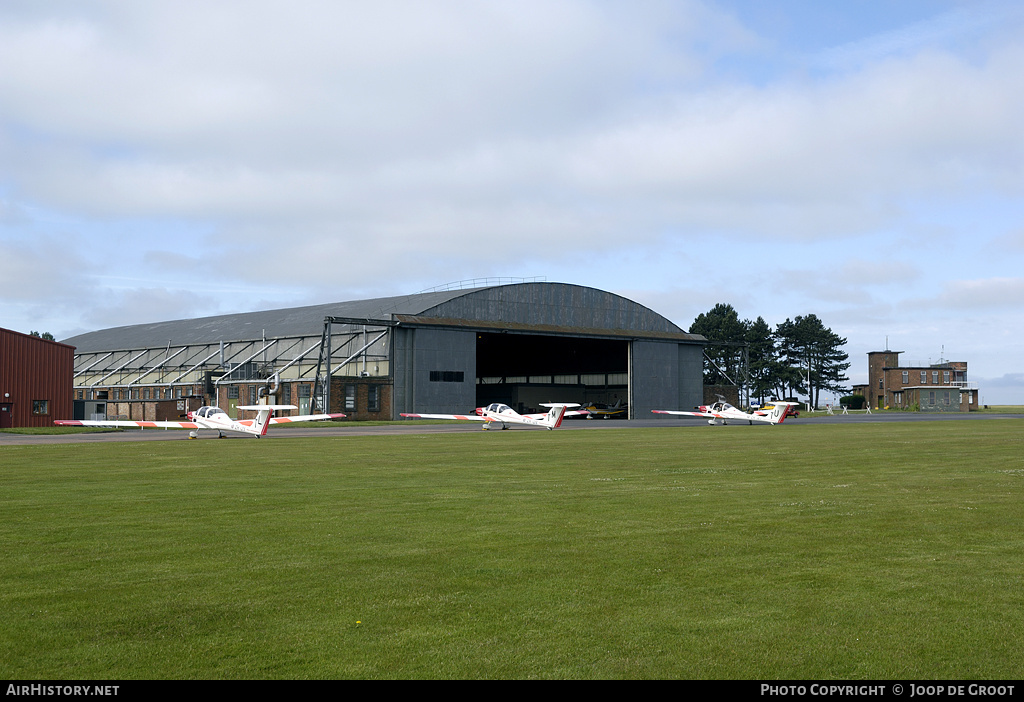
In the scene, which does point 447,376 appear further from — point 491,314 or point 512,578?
point 512,578

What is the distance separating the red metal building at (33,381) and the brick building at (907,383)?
122561 mm

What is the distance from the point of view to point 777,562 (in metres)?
10.3

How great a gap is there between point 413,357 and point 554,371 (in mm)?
35907

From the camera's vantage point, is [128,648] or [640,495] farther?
[640,495]

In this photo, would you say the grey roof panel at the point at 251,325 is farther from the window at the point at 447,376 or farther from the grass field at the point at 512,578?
the grass field at the point at 512,578

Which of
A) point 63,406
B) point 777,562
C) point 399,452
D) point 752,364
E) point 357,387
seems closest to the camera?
point 777,562

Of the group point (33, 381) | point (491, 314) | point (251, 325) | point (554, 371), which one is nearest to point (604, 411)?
point (491, 314)

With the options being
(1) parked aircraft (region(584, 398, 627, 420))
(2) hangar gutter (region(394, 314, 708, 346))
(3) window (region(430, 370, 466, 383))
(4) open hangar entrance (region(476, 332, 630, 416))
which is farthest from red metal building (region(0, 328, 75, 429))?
(1) parked aircraft (region(584, 398, 627, 420))

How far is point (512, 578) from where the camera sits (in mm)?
9531

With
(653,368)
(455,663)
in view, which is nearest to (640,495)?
(455,663)

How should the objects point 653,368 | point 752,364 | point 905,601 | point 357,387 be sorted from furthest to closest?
point 752,364 → point 653,368 → point 357,387 → point 905,601

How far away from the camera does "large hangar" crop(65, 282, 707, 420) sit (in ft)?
235

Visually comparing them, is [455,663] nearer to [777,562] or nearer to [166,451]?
[777,562]
